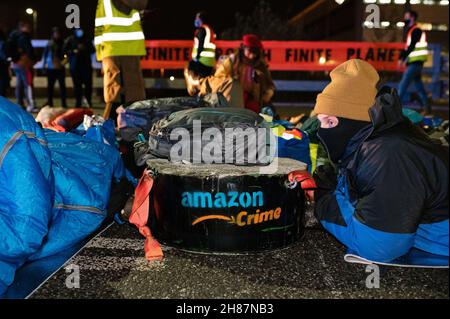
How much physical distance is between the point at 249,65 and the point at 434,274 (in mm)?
4332

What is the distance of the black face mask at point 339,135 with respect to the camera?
2874 millimetres

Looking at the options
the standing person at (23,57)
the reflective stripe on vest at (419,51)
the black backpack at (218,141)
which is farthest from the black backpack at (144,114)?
the reflective stripe on vest at (419,51)

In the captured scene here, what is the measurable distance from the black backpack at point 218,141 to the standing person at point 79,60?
744 cm

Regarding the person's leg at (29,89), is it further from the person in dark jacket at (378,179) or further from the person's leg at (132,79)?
the person in dark jacket at (378,179)

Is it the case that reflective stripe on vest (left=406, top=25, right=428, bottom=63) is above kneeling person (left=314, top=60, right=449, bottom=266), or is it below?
above

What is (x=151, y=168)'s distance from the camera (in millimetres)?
2977

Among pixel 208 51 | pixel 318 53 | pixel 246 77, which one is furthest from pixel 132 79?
pixel 318 53

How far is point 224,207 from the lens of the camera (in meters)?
2.72

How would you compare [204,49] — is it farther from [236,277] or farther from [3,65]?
[236,277]

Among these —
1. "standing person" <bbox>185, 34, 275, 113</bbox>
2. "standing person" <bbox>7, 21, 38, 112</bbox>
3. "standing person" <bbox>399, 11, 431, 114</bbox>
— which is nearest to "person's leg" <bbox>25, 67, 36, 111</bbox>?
"standing person" <bbox>7, 21, 38, 112</bbox>

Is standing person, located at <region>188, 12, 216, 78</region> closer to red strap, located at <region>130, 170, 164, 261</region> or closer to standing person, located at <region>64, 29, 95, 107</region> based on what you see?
standing person, located at <region>64, 29, 95, 107</region>


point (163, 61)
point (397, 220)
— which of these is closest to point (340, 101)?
point (397, 220)

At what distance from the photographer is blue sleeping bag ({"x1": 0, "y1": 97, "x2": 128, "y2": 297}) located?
2.43 meters

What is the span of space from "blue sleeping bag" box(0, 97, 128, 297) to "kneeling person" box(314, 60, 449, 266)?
1310 millimetres
